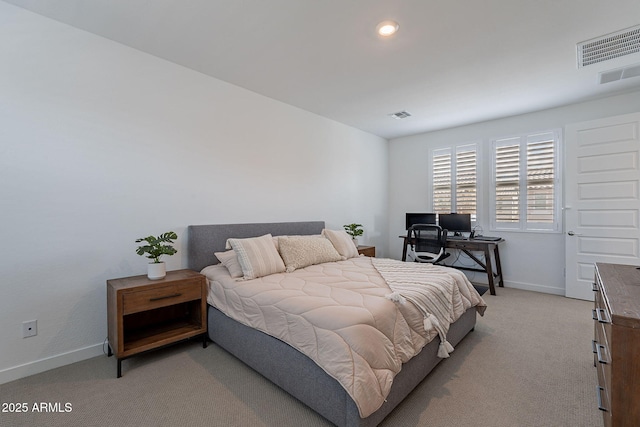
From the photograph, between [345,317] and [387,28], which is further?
[387,28]

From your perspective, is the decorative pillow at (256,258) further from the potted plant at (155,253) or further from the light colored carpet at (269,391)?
the light colored carpet at (269,391)

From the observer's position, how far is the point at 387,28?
7.46ft

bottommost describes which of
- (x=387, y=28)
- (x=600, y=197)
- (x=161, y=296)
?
(x=161, y=296)

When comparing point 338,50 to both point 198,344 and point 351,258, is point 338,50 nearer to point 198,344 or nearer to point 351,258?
point 351,258

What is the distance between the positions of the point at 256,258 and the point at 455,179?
3.98m

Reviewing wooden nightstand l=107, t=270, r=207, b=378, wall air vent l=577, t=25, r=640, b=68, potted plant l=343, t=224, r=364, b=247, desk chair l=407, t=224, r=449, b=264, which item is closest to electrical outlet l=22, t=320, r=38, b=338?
wooden nightstand l=107, t=270, r=207, b=378

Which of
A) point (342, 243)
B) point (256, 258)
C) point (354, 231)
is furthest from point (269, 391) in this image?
point (354, 231)

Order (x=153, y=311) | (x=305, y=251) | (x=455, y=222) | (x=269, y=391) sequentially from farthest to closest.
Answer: (x=455, y=222)
(x=305, y=251)
(x=153, y=311)
(x=269, y=391)

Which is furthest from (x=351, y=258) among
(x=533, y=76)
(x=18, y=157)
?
(x=18, y=157)

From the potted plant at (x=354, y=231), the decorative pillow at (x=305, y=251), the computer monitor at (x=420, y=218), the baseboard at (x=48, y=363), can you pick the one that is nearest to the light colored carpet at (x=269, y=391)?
the baseboard at (x=48, y=363)

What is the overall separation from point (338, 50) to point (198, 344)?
9.87 feet

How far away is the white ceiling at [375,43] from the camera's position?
81.2 inches

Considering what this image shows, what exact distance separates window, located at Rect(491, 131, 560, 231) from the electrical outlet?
5.63 meters

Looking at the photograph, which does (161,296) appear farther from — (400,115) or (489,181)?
(489,181)
